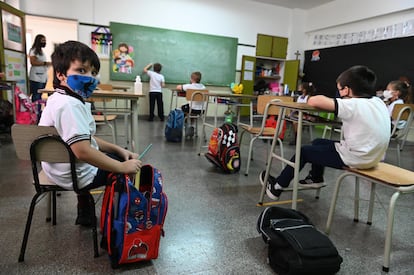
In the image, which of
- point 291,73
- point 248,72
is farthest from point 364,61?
point 248,72

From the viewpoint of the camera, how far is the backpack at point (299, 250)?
120 cm

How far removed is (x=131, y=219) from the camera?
45.3 inches

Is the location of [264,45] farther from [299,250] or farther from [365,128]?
[299,250]

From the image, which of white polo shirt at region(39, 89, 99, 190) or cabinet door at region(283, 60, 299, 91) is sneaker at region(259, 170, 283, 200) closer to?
white polo shirt at region(39, 89, 99, 190)

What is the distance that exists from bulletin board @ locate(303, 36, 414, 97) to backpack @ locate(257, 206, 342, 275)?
4994 mm

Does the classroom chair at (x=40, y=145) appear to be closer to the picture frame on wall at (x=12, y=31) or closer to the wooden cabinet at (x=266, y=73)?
the picture frame on wall at (x=12, y=31)

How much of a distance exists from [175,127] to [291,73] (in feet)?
15.1

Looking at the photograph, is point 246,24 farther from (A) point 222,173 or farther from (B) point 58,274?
(B) point 58,274

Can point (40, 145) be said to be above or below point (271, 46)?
below

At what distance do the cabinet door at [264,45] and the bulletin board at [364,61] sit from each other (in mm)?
1044

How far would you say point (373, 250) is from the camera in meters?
1.52

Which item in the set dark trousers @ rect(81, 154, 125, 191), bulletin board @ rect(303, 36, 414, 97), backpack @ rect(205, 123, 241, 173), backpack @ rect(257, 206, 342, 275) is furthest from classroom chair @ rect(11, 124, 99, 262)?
bulletin board @ rect(303, 36, 414, 97)

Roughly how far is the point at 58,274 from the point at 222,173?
1.72 m

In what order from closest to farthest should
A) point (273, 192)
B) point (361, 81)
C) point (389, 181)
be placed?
point (389, 181) → point (361, 81) → point (273, 192)
